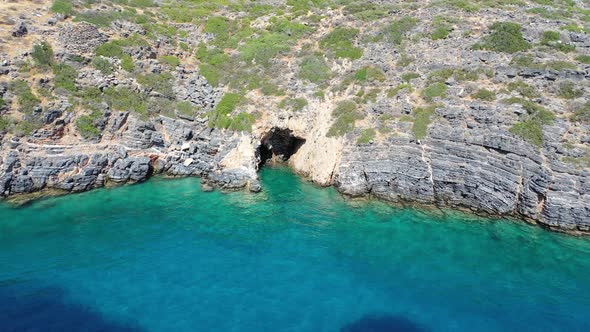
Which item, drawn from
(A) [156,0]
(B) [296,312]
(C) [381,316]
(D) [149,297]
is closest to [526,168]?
(C) [381,316]

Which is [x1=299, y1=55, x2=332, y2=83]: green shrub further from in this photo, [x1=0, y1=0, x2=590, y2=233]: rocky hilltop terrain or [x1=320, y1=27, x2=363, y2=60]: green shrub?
[x1=320, y1=27, x2=363, y2=60]: green shrub

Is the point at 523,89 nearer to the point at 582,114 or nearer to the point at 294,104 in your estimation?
the point at 582,114

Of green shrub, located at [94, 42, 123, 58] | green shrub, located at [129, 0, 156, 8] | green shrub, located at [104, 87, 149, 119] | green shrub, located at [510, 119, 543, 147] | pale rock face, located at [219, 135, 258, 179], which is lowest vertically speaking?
pale rock face, located at [219, 135, 258, 179]

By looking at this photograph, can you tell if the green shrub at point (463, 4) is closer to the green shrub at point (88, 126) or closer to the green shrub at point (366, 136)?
the green shrub at point (366, 136)

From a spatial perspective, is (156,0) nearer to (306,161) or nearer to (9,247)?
(306,161)

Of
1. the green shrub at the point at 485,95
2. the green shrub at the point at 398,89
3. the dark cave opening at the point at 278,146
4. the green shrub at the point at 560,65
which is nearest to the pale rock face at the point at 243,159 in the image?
the dark cave opening at the point at 278,146

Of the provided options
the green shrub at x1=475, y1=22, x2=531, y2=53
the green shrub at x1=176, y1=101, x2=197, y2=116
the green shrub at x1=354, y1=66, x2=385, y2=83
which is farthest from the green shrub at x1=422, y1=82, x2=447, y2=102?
the green shrub at x1=176, y1=101, x2=197, y2=116
